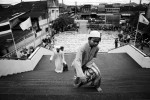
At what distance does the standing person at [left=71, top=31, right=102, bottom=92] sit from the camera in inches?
106

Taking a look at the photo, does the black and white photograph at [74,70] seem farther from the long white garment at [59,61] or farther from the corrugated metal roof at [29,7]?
the corrugated metal roof at [29,7]

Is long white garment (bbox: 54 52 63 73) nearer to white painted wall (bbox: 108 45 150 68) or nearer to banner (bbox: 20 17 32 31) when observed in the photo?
banner (bbox: 20 17 32 31)

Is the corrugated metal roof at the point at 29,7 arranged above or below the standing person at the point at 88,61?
above

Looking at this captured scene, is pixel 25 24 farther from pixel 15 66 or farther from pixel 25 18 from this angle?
pixel 25 18

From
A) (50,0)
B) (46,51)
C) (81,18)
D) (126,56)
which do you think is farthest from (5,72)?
(81,18)

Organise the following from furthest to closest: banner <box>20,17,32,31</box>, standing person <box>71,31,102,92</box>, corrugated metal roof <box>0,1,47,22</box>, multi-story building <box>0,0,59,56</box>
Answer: corrugated metal roof <box>0,1,47,22</box> < multi-story building <box>0,0,59,56</box> < banner <box>20,17,32,31</box> < standing person <box>71,31,102,92</box>

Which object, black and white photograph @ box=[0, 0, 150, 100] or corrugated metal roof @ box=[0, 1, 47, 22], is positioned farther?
corrugated metal roof @ box=[0, 1, 47, 22]

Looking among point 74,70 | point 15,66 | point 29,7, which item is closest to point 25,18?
point 29,7

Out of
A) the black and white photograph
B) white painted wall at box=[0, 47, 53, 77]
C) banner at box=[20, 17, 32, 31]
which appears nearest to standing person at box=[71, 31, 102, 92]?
the black and white photograph

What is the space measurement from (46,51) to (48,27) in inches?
570

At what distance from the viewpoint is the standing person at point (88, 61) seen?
2.70 metres

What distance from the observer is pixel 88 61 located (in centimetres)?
308

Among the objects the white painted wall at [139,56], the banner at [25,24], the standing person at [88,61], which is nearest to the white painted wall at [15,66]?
the banner at [25,24]

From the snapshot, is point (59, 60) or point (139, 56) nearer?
point (59, 60)
